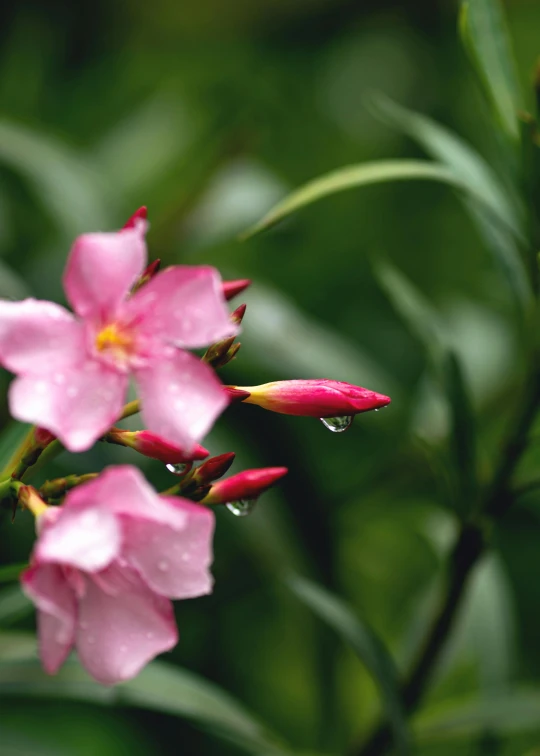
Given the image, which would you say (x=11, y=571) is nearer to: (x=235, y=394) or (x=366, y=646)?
(x=235, y=394)

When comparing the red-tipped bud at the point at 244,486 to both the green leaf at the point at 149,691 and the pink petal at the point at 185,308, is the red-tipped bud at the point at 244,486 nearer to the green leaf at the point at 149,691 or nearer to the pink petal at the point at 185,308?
the pink petal at the point at 185,308

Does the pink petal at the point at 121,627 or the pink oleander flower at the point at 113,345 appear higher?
the pink oleander flower at the point at 113,345

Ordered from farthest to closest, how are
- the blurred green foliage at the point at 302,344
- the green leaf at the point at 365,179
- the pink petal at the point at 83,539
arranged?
the blurred green foliage at the point at 302,344 → the green leaf at the point at 365,179 → the pink petal at the point at 83,539

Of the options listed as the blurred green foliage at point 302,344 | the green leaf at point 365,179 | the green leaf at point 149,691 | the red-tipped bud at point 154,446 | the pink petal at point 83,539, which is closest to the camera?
the pink petal at point 83,539

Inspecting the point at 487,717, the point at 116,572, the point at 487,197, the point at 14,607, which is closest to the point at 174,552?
the point at 116,572

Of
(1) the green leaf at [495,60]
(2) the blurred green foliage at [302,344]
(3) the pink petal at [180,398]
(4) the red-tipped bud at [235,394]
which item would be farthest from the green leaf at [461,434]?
(3) the pink petal at [180,398]

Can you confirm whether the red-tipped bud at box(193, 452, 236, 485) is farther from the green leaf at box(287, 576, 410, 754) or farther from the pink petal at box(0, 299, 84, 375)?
the green leaf at box(287, 576, 410, 754)
